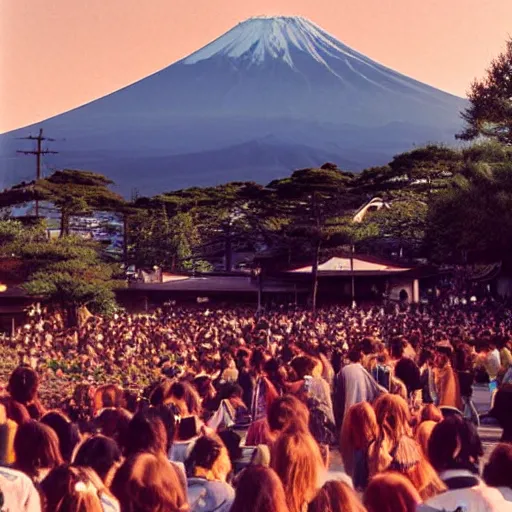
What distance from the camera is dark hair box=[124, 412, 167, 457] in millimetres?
4219

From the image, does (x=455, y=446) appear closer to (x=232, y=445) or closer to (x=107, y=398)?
(x=232, y=445)

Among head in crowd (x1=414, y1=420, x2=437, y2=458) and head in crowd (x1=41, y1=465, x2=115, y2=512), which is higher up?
head in crowd (x1=414, y1=420, x2=437, y2=458)

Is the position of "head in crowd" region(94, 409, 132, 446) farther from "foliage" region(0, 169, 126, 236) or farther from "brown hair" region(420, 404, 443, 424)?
"foliage" region(0, 169, 126, 236)

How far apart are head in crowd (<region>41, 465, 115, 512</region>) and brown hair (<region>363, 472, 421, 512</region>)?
2.93ft

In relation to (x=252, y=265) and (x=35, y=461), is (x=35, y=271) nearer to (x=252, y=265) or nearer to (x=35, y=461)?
(x=252, y=265)

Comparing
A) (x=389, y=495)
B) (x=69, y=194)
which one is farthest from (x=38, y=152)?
(x=389, y=495)

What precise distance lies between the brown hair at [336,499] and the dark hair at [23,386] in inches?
118

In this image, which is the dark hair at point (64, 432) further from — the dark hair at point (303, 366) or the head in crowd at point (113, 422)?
the dark hair at point (303, 366)

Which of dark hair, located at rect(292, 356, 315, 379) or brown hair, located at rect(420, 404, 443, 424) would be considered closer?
brown hair, located at rect(420, 404, 443, 424)

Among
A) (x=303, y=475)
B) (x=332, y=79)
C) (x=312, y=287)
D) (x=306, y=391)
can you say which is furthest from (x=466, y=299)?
(x=303, y=475)

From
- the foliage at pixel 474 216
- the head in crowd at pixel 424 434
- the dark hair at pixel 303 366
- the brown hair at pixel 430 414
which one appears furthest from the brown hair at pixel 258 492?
the foliage at pixel 474 216

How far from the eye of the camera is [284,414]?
14.9ft

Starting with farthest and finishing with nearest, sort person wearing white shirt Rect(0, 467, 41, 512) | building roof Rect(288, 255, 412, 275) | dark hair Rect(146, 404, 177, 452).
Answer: building roof Rect(288, 255, 412, 275) < dark hair Rect(146, 404, 177, 452) < person wearing white shirt Rect(0, 467, 41, 512)

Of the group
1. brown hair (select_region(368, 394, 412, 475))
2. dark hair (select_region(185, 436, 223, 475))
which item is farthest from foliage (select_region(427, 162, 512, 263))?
dark hair (select_region(185, 436, 223, 475))
